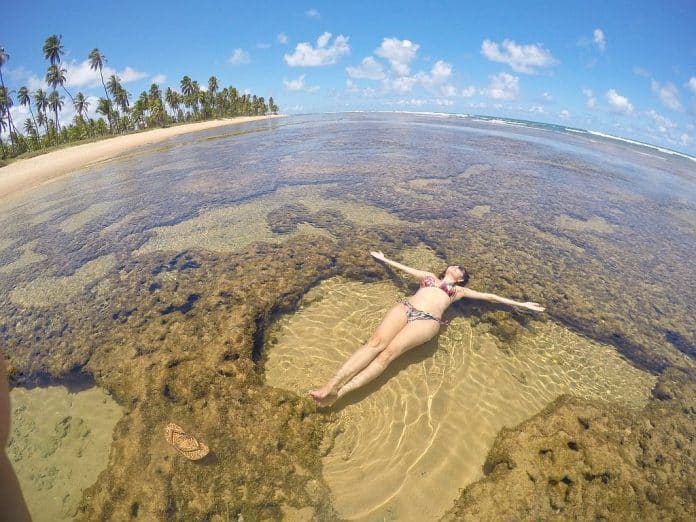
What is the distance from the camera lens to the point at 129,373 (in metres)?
5.27

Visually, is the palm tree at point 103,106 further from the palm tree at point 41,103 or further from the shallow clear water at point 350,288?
the shallow clear water at point 350,288

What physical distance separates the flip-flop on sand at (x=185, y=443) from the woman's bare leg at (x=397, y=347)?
1823 mm

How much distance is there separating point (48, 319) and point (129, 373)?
3.25 metres

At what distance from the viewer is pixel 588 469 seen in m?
4.01

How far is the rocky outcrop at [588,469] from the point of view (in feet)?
12.1

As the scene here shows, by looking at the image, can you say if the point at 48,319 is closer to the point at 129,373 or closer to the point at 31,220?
the point at 129,373

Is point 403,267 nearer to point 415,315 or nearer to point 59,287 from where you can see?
point 415,315

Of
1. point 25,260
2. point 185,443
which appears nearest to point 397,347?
point 185,443

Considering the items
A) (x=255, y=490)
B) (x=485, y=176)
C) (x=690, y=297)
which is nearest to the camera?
(x=255, y=490)

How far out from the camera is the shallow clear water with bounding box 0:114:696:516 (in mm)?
5023

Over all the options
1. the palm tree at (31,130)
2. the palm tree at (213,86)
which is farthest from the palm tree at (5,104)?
the palm tree at (213,86)

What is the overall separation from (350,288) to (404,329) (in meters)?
2.22

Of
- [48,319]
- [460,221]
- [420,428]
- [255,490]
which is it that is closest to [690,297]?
[460,221]

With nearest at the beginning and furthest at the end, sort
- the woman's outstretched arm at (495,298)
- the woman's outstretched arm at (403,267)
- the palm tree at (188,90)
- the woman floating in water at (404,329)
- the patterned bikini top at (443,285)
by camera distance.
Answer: the woman floating in water at (404,329) → the patterned bikini top at (443,285) → the woman's outstretched arm at (495,298) → the woman's outstretched arm at (403,267) → the palm tree at (188,90)
